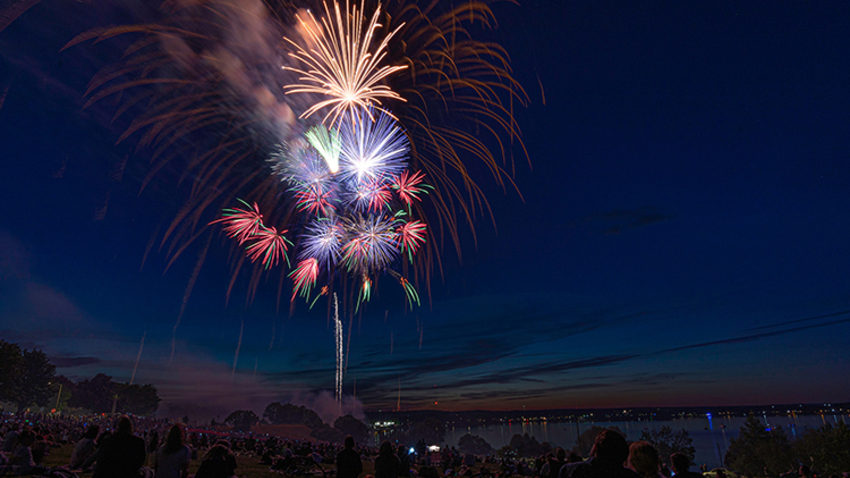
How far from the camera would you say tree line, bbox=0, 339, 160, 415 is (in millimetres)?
82188

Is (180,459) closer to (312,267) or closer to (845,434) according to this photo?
(312,267)

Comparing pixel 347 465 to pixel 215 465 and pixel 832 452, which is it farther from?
pixel 832 452

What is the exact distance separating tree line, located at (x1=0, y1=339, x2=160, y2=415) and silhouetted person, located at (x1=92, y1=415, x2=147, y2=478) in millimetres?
92684

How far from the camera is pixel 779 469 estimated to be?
2717 inches

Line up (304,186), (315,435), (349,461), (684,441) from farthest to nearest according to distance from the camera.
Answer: (315,435), (684,441), (304,186), (349,461)

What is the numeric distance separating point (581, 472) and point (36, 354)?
433ft

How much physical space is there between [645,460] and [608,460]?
144 cm

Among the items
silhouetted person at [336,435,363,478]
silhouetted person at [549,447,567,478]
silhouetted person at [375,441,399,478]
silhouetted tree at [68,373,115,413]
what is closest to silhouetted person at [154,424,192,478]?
silhouetted person at [336,435,363,478]

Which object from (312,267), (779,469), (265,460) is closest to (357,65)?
(312,267)

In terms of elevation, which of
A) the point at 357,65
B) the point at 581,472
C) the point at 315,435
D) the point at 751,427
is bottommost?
the point at 315,435

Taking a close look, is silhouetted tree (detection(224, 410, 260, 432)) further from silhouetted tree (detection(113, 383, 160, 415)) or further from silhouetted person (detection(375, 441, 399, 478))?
silhouetted person (detection(375, 441, 399, 478))

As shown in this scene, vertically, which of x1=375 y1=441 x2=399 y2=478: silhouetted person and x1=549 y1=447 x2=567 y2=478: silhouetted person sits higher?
x1=375 y1=441 x2=399 y2=478: silhouetted person

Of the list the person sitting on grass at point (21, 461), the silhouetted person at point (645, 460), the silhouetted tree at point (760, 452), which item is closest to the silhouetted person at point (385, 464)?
the silhouetted person at point (645, 460)

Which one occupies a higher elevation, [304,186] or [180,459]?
[304,186]
